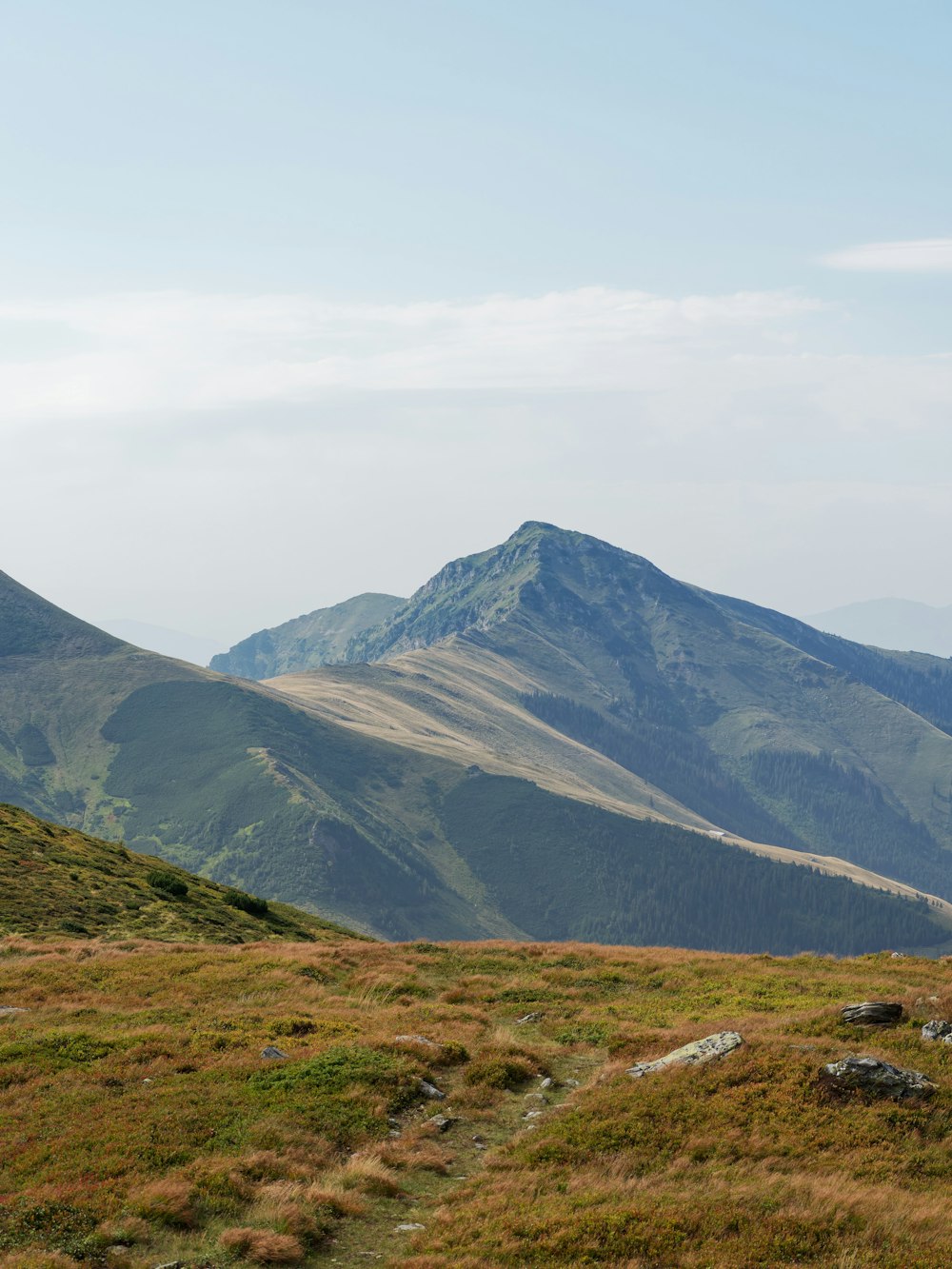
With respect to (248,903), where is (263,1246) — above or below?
above

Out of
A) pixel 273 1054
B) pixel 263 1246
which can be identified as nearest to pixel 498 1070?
pixel 273 1054

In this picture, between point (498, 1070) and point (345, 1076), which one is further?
→ point (498, 1070)

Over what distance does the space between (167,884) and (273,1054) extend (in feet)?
133

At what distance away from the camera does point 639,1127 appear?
78.5 feet

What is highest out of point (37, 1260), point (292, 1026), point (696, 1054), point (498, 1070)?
point (696, 1054)

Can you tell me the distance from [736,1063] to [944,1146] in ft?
17.4

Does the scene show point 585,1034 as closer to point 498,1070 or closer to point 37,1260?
point 498,1070

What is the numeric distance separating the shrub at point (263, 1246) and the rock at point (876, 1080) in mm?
13918

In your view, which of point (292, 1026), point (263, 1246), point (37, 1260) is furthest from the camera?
Result: point (292, 1026)

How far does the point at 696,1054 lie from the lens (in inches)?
1098

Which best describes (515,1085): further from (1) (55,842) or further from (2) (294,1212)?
(1) (55,842)

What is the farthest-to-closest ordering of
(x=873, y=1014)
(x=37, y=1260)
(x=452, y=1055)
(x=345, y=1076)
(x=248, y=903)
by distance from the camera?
(x=248, y=903) → (x=873, y=1014) → (x=452, y=1055) → (x=345, y=1076) → (x=37, y=1260)

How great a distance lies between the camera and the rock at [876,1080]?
82.2 ft

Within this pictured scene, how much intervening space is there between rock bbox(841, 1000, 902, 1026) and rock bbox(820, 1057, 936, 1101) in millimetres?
4517
